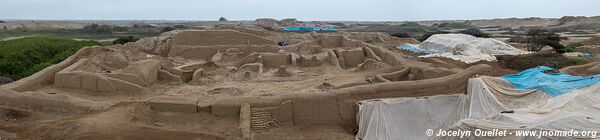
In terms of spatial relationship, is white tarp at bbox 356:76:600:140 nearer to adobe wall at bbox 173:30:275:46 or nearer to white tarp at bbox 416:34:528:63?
white tarp at bbox 416:34:528:63

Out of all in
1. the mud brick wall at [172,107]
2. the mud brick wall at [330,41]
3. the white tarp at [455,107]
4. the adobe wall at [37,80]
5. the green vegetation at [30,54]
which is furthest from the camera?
the mud brick wall at [330,41]

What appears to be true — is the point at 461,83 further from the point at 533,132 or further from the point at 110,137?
the point at 110,137

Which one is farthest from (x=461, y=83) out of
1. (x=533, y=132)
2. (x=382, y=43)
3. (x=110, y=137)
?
(x=382, y=43)

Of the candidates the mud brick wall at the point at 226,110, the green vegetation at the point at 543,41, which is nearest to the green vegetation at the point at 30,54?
the mud brick wall at the point at 226,110

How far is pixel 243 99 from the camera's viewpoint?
39.8 feet

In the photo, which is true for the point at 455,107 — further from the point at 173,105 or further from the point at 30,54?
the point at 30,54

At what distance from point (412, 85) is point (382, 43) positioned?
20.7 m

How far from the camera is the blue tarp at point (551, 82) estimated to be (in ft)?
39.5

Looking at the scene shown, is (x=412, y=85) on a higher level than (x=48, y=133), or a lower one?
higher

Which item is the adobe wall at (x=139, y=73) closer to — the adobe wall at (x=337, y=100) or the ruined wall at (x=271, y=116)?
the adobe wall at (x=337, y=100)

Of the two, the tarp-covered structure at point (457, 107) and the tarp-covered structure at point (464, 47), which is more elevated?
the tarp-covered structure at point (464, 47)

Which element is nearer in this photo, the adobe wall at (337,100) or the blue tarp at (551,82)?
the blue tarp at (551,82)

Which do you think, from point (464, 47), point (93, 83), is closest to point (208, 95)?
point (93, 83)

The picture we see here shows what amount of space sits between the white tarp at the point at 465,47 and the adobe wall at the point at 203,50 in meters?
9.53
